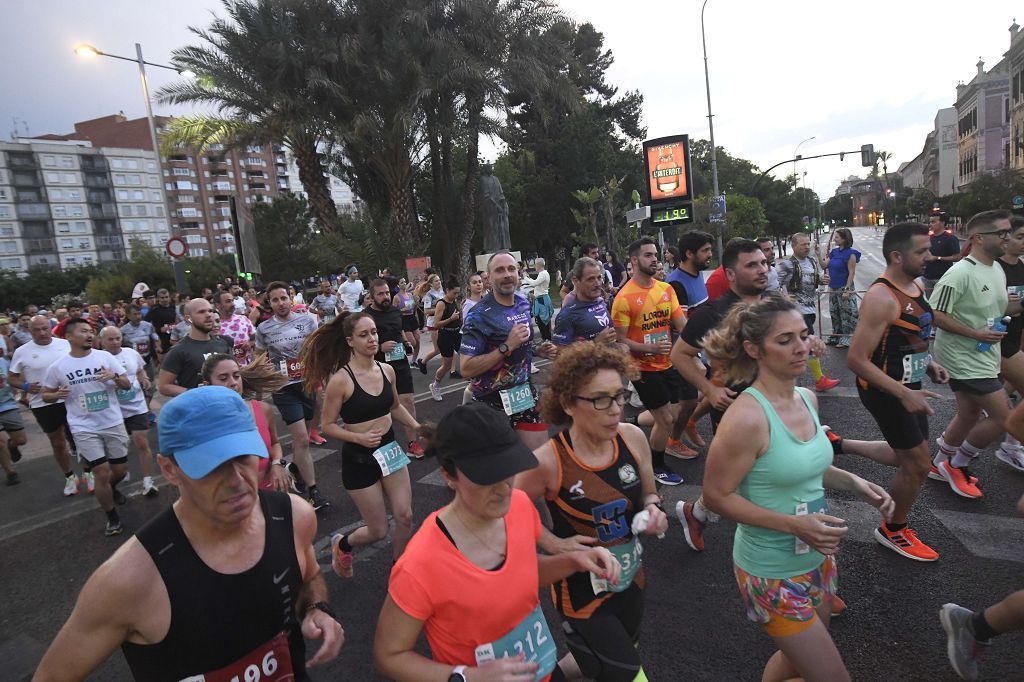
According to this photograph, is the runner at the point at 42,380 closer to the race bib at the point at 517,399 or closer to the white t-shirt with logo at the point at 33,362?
the white t-shirt with logo at the point at 33,362

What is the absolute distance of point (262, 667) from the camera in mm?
1752

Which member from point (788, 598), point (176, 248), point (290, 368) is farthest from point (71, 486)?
point (176, 248)

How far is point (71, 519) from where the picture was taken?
19.1 ft

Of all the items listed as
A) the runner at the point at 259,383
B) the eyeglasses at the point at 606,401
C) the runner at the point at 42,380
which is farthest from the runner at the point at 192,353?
the eyeglasses at the point at 606,401

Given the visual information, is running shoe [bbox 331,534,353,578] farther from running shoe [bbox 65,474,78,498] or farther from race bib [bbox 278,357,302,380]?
running shoe [bbox 65,474,78,498]

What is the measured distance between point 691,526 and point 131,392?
5.53 meters

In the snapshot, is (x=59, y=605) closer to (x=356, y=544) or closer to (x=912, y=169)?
(x=356, y=544)

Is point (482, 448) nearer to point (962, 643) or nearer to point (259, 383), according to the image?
point (962, 643)

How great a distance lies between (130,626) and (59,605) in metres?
3.67

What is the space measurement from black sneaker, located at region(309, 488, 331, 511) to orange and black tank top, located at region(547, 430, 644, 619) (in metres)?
3.66

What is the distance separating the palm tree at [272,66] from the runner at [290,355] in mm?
13650

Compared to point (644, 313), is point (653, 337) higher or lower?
lower

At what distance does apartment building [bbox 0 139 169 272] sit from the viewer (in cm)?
8588

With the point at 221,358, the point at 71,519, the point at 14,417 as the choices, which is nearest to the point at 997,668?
the point at 221,358
